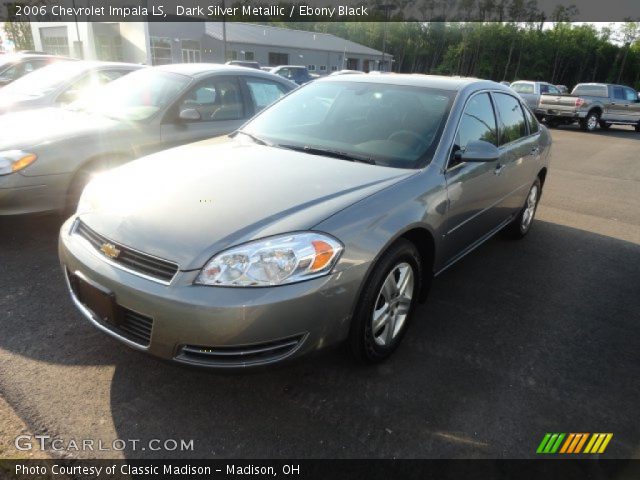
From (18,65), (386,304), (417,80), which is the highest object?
(417,80)

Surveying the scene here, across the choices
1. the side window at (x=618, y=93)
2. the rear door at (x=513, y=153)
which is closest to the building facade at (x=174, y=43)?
the side window at (x=618, y=93)

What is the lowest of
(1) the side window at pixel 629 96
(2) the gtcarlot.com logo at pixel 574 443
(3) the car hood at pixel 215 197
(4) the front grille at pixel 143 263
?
(1) the side window at pixel 629 96

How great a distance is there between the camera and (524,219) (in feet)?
16.7

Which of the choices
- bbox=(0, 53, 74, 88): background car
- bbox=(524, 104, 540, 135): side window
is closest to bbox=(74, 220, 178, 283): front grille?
bbox=(524, 104, 540, 135): side window

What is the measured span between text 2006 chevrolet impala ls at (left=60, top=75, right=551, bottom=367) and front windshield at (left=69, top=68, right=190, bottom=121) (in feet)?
5.47

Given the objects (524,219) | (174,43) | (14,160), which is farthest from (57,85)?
(174,43)

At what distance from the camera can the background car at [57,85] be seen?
6.19 metres

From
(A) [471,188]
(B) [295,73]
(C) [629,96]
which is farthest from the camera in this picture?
(B) [295,73]

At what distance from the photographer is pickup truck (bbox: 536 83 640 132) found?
17.9m

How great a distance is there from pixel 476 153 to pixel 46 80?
6.28 m

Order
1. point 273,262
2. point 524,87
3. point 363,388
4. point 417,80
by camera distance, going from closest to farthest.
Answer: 1. point 273,262
2. point 363,388
3. point 417,80
4. point 524,87

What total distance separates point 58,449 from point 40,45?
52.5m

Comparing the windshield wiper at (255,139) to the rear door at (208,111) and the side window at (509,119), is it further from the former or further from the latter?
the side window at (509,119)

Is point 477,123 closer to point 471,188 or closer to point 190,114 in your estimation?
point 471,188
